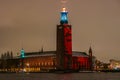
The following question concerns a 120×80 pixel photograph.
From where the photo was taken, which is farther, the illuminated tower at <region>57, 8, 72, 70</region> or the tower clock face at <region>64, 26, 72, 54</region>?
the tower clock face at <region>64, 26, 72, 54</region>

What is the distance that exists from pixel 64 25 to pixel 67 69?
2018cm

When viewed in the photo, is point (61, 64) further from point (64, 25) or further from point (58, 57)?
point (64, 25)

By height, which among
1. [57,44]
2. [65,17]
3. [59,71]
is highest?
[65,17]

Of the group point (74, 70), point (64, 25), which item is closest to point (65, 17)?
point (64, 25)

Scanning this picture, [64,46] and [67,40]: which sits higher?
[67,40]

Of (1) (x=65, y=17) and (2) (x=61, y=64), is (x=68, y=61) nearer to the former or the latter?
(2) (x=61, y=64)

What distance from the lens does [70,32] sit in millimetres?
189125

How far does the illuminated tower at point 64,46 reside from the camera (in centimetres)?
17738

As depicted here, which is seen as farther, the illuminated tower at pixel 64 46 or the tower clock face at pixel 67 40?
the tower clock face at pixel 67 40

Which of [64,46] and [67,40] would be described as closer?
[64,46]

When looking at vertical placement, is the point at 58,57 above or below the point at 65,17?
below

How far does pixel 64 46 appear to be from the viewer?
591ft

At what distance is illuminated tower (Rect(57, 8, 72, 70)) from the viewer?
177 m

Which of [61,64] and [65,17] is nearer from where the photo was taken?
[61,64]
